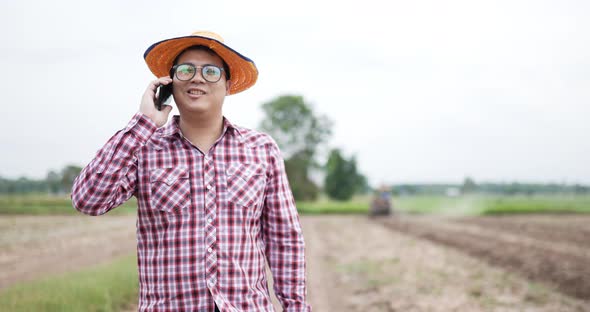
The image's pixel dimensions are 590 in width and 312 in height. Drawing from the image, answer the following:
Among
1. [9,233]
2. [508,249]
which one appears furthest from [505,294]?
[9,233]

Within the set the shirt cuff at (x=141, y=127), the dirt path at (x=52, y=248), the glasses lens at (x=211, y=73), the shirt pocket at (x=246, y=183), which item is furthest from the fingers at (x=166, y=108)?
the dirt path at (x=52, y=248)

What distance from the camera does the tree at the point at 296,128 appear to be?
54838 mm

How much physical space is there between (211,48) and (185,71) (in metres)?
0.16

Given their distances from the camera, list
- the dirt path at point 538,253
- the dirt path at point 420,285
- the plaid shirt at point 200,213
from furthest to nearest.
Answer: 1. the dirt path at point 538,253
2. the dirt path at point 420,285
3. the plaid shirt at point 200,213

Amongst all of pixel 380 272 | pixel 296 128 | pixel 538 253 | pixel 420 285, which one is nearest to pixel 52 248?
pixel 380 272

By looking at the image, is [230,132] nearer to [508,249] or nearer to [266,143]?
[266,143]

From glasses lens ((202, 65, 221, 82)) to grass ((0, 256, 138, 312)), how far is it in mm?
4869

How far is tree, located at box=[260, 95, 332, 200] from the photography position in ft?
180

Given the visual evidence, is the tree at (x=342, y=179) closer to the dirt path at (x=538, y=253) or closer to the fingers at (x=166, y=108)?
the dirt path at (x=538, y=253)

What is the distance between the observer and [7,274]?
1133 centimetres

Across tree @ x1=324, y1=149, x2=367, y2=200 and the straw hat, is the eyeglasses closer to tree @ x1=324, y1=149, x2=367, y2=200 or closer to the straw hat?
the straw hat

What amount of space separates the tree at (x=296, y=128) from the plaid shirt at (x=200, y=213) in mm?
50864

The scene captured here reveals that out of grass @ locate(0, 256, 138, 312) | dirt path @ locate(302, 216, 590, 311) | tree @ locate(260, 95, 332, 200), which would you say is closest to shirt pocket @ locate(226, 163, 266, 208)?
grass @ locate(0, 256, 138, 312)

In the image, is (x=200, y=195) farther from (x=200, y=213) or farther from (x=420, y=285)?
(x=420, y=285)
